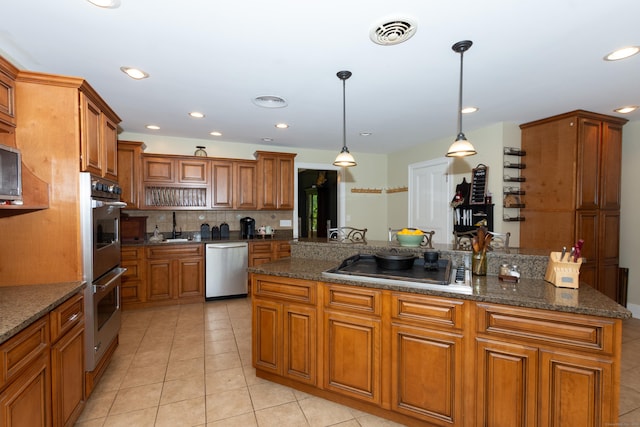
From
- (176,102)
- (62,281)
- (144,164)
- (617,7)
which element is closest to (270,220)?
(144,164)

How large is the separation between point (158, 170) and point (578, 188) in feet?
17.5

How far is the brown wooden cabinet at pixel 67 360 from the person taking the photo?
64.3 inches

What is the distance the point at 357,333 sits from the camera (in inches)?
79.3

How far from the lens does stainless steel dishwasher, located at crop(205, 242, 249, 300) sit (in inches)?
173

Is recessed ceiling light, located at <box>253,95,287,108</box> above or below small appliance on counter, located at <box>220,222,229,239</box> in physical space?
above

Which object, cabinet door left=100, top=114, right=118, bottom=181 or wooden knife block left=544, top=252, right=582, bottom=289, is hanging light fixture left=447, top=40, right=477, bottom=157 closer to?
wooden knife block left=544, top=252, right=582, bottom=289

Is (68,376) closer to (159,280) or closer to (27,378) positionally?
(27,378)

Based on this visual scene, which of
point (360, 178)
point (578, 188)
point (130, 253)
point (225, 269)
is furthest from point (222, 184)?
point (578, 188)

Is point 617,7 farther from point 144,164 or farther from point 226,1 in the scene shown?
point 144,164

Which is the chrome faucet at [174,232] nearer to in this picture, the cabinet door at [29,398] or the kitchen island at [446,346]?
the kitchen island at [446,346]

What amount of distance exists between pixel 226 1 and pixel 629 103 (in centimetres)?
406

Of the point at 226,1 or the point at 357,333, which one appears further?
the point at 357,333

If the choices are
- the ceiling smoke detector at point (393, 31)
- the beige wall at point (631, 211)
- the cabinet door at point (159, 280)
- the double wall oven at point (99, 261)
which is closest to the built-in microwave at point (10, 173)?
the double wall oven at point (99, 261)

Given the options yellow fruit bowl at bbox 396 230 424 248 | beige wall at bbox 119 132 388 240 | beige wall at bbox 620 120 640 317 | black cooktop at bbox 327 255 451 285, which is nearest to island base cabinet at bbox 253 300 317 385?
black cooktop at bbox 327 255 451 285
